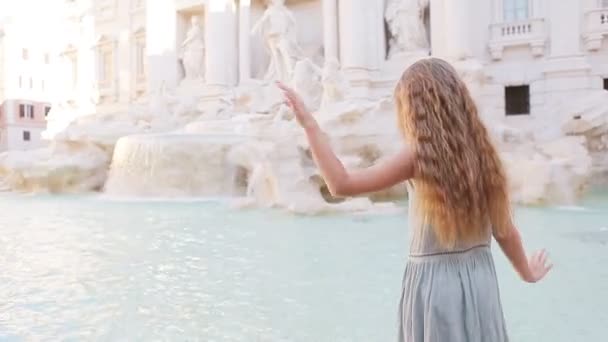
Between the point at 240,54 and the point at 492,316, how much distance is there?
13.6m

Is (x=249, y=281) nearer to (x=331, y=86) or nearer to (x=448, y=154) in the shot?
(x=448, y=154)

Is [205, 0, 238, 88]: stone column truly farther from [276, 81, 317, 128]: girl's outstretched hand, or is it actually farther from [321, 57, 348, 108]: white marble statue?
[276, 81, 317, 128]: girl's outstretched hand

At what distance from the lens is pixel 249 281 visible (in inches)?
126

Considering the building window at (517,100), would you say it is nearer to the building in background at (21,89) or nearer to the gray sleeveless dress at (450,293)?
the gray sleeveless dress at (450,293)

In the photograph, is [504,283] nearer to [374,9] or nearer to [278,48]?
[374,9]

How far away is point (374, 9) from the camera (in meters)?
12.1

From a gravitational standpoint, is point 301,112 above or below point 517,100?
below

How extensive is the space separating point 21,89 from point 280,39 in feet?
78.8

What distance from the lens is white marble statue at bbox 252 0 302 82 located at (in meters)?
13.0

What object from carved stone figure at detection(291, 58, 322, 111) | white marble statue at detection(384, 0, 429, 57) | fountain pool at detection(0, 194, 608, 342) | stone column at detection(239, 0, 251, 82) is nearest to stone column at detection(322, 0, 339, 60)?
white marble statue at detection(384, 0, 429, 57)

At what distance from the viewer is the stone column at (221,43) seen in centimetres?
1434

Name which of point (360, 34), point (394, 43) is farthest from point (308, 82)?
point (394, 43)

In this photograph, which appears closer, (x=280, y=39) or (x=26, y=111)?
(x=280, y=39)

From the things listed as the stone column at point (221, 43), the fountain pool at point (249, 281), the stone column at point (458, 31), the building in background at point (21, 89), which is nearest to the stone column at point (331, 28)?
the stone column at point (458, 31)
